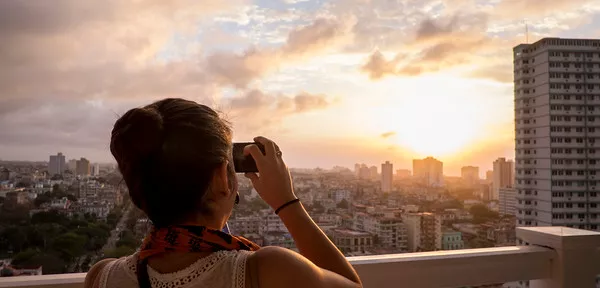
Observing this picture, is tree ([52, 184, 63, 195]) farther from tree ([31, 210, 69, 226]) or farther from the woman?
the woman

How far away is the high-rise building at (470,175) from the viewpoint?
3.18 metres

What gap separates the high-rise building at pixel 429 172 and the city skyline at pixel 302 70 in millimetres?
48

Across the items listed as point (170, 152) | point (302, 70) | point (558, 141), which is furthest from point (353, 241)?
point (558, 141)

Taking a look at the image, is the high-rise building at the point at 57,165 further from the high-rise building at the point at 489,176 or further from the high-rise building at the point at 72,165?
the high-rise building at the point at 489,176

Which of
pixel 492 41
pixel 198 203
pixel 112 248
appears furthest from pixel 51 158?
pixel 492 41

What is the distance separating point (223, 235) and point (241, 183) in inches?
6.8

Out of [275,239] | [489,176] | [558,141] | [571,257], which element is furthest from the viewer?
[558,141]

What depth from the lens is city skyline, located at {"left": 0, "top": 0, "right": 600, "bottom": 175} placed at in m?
2.45

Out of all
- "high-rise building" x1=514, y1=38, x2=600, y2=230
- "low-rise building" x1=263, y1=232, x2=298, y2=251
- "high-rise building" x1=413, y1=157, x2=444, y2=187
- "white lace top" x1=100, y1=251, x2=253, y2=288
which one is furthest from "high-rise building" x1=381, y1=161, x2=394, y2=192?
"white lace top" x1=100, y1=251, x2=253, y2=288

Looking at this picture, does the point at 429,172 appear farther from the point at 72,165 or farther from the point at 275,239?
the point at 72,165

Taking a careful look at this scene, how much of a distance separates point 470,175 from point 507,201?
1.16 ft

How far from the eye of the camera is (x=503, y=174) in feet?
11.9

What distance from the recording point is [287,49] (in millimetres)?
3355

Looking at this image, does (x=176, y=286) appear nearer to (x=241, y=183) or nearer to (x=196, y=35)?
(x=241, y=183)
